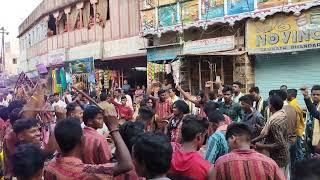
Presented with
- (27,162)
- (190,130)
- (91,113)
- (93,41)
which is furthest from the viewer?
(93,41)

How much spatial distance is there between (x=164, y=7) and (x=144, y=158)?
14.1 meters

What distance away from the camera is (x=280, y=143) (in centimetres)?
514

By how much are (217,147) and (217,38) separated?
10544mm

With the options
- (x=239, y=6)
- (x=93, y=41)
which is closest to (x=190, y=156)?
(x=239, y=6)

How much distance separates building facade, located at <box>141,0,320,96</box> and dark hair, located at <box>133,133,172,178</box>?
9907 millimetres

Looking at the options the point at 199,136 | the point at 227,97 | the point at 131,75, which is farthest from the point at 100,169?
the point at 131,75

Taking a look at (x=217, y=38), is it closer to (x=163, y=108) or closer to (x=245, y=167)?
(x=163, y=108)

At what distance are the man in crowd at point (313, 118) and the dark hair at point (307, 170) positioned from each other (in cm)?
426

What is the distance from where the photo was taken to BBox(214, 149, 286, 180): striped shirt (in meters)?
3.32

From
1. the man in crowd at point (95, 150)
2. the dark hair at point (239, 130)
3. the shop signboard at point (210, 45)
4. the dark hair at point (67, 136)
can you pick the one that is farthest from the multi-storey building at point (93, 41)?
the dark hair at point (67, 136)

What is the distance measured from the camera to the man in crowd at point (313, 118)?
6348 mm

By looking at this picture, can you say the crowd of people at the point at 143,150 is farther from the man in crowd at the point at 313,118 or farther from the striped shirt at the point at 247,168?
the man in crowd at the point at 313,118

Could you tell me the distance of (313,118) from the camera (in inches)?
262

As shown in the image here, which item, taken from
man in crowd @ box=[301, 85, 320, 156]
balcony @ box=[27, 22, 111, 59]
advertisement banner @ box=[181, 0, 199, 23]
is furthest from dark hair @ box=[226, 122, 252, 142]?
balcony @ box=[27, 22, 111, 59]
